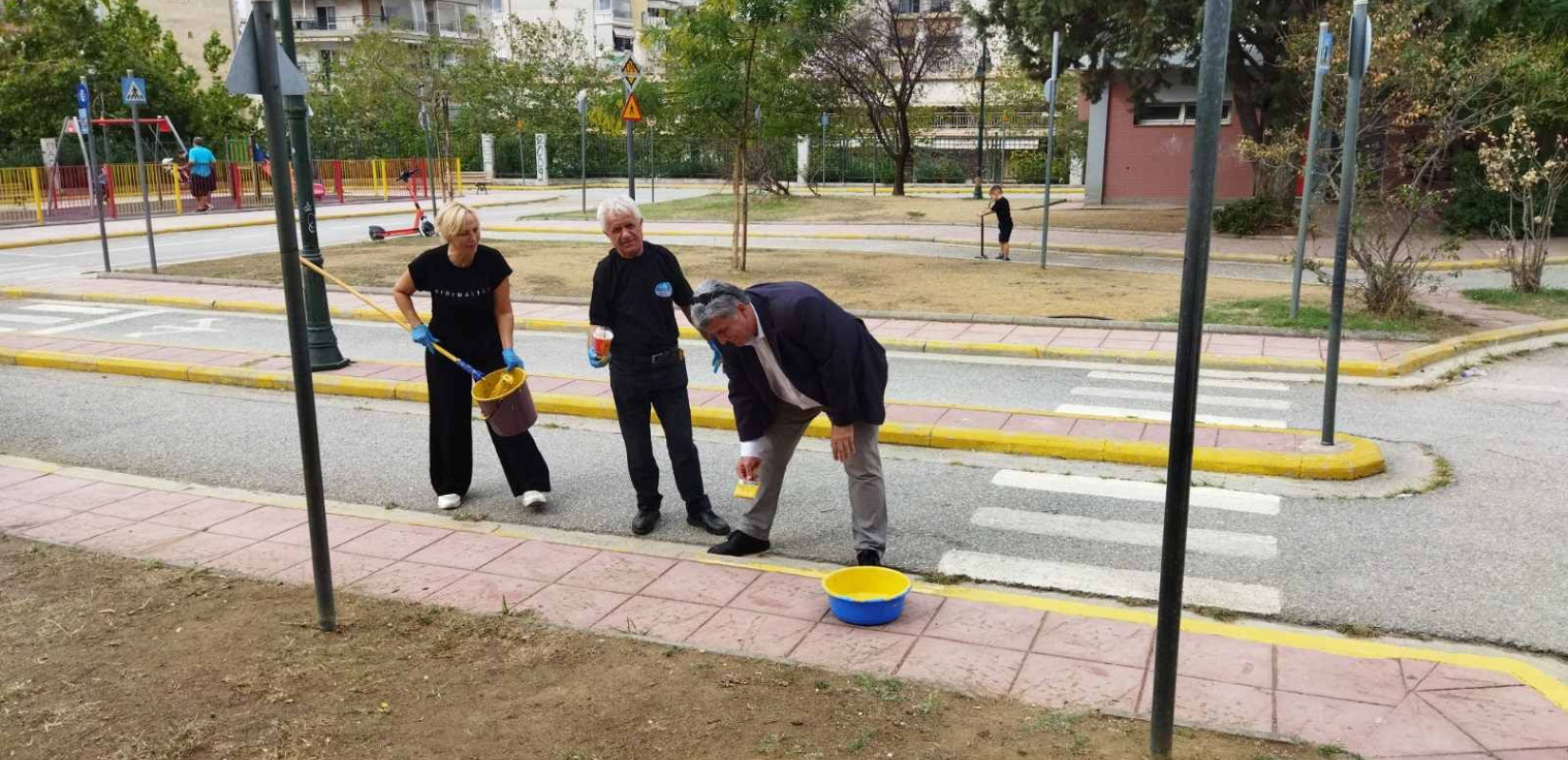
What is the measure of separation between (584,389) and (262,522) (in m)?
3.28

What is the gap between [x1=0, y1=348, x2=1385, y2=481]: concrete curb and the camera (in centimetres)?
671

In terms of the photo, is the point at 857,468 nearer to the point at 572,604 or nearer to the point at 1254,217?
the point at 572,604

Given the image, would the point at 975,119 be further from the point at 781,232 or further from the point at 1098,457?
the point at 1098,457

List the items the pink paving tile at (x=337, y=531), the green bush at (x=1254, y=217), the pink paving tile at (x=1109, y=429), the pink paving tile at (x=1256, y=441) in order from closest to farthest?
the pink paving tile at (x=337, y=531) → the pink paving tile at (x=1256, y=441) → the pink paving tile at (x=1109, y=429) → the green bush at (x=1254, y=217)

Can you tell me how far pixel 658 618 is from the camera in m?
4.63

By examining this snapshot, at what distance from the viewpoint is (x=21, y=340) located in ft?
37.8

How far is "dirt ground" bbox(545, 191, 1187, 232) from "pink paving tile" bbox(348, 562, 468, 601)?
61.5ft

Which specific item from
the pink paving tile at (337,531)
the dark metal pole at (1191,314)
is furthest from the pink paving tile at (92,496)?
the dark metal pole at (1191,314)

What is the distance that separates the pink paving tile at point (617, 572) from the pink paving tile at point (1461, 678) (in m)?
3.06

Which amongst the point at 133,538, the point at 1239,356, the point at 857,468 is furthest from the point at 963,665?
the point at 1239,356

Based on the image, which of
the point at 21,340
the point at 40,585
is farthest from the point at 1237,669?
the point at 21,340

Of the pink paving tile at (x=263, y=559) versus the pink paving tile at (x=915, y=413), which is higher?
the pink paving tile at (x=915, y=413)

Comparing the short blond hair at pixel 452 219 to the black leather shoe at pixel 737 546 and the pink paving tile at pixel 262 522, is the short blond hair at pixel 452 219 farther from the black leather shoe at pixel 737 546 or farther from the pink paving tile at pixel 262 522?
the black leather shoe at pixel 737 546

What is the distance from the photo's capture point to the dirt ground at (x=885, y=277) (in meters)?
13.0
